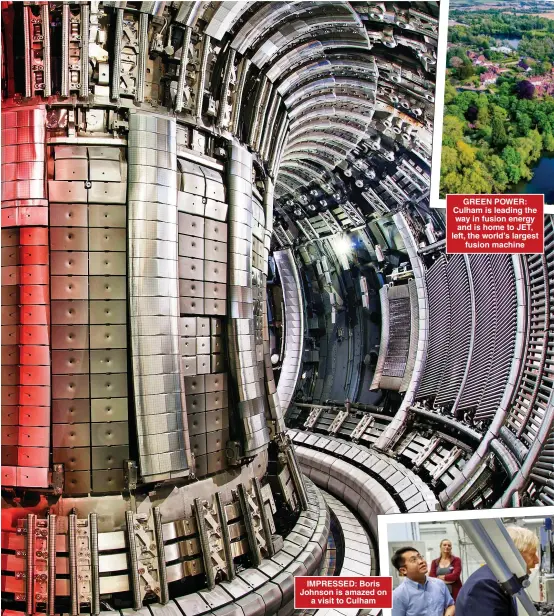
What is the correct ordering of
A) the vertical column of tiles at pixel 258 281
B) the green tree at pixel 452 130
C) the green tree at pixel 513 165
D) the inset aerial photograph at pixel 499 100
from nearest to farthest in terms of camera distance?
the inset aerial photograph at pixel 499 100, the green tree at pixel 452 130, the green tree at pixel 513 165, the vertical column of tiles at pixel 258 281

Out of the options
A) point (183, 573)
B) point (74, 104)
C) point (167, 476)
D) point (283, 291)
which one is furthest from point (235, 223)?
point (283, 291)

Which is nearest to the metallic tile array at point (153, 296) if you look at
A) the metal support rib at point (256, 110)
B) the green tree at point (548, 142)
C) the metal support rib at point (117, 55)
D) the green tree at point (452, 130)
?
the metal support rib at point (117, 55)

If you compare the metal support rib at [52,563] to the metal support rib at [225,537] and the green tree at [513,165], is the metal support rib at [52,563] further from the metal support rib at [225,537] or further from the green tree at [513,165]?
the green tree at [513,165]

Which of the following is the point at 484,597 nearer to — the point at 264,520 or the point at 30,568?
the point at 264,520

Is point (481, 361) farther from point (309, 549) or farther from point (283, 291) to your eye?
point (283, 291)

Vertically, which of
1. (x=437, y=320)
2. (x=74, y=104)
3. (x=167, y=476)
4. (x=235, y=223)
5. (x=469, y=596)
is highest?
(x=74, y=104)

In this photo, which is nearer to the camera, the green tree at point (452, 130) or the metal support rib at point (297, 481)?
the green tree at point (452, 130)

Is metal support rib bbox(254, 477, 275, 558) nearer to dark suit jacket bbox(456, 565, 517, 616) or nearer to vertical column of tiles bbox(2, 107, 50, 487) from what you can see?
dark suit jacket bbox(456, 565, 517, 616)
